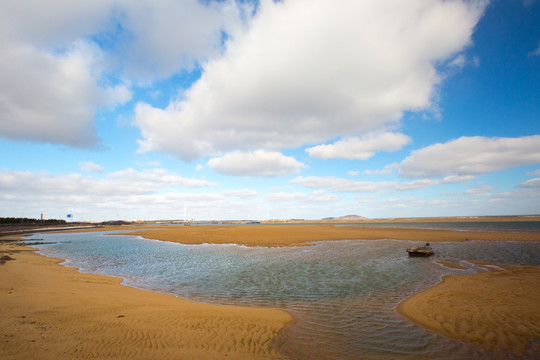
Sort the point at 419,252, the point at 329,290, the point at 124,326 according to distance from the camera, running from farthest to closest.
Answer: the point at 419,252 < the point at 329,290 < the point at 124,326

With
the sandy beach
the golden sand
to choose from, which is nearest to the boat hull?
the sandy beach

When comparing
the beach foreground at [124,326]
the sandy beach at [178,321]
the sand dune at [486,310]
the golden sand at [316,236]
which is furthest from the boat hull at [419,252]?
the beach foreground at [124,326]

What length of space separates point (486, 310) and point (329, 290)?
7.15 m

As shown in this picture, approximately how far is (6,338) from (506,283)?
2356 centimetres

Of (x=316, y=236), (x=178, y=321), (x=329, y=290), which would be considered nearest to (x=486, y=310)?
(x=329, y=290)

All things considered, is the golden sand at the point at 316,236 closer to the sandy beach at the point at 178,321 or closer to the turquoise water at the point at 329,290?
the turquoise water at the point at 329,290

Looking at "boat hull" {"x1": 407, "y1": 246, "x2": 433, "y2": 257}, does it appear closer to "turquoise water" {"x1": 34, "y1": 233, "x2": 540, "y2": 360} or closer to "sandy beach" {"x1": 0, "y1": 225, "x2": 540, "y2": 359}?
"turquoise water" {"x1": 34, "y1": 233, "x2": 540, "y2": 360}

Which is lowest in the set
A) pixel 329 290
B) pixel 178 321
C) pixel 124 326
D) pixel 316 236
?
pixel 316 236

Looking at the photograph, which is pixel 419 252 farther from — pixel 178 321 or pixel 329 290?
pixel 178 321

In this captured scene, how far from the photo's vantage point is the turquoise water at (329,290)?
7.91 metres

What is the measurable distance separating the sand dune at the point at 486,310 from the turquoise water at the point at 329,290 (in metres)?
0.79

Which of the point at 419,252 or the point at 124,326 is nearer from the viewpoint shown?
the point at 124,326

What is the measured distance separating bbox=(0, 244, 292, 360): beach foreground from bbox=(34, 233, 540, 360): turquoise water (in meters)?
1.27

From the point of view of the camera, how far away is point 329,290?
48.1 feet
